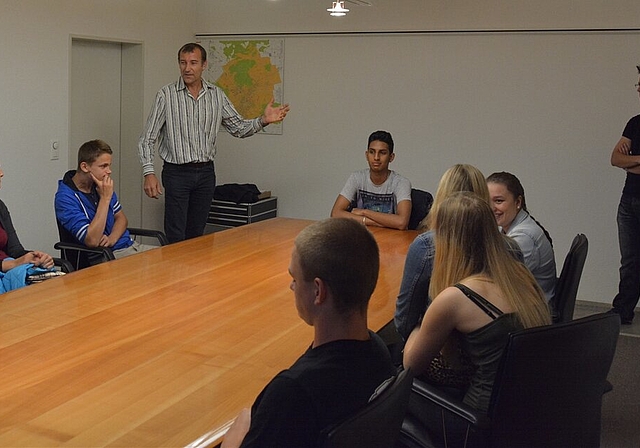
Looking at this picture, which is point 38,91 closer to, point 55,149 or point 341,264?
point 55,149

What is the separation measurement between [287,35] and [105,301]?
14.3ft

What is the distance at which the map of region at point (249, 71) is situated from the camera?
6965 millimetres

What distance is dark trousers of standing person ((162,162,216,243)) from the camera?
18.6 feet

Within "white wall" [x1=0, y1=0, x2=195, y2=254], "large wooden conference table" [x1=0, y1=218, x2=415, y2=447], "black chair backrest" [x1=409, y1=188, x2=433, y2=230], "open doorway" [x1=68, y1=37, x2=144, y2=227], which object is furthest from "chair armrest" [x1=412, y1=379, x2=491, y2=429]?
"open doorway" [x1=68, y1=37, x2=144, y2=227]

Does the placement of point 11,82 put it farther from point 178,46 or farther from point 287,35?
point 287,35

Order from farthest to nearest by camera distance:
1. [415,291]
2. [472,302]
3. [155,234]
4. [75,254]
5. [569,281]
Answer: [155,234] → [75,254] → [569,281] → [415,291] → [472,302]

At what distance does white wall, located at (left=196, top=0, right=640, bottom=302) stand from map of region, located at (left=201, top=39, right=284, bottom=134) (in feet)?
0.34

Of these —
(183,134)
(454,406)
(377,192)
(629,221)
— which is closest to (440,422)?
(454,406)

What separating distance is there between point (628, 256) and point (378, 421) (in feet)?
14.5

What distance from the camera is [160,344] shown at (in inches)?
99.0

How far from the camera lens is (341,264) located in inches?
70.3

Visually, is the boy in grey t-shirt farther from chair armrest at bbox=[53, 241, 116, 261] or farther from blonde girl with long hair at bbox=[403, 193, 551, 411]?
blonde girl with long hair at bbox=[403, 193, 551, 411]

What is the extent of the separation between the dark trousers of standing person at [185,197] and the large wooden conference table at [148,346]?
5.90ft

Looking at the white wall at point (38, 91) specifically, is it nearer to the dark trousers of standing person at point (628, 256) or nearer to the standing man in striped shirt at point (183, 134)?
the standing man in striped shirt at point (183, 134)
